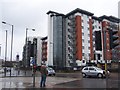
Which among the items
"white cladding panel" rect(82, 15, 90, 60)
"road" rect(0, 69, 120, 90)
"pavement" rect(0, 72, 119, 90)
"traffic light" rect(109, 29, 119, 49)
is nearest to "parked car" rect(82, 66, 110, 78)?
"road" rect(0, 69, 120, 90)

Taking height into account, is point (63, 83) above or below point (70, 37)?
below

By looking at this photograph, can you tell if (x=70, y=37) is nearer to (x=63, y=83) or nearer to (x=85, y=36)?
(x=85, y=36)

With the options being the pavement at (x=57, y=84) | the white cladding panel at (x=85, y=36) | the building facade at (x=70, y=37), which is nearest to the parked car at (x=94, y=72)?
the pavement at (x=57, y=84)

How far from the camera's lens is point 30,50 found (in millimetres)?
19656

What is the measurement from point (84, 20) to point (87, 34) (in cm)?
573

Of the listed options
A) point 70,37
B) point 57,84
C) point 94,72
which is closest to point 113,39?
point 57,84

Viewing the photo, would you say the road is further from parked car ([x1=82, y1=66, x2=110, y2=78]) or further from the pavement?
parked car ([x1=82, y1=66, x2=110, y2=78])

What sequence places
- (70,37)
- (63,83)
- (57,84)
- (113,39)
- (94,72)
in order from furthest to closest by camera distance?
(70,37) < (94,72) < (63,83) < (57,84) < (113,39)

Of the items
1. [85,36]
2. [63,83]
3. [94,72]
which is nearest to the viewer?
[63,83]

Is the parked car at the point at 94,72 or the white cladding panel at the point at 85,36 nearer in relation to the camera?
the parked car at the point at 94,72

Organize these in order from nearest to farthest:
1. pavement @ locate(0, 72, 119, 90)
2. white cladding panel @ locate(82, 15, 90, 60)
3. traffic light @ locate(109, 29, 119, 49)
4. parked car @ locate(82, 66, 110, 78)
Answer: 1. traffic light @ locate(109, 29, 119, 49)
2. pavement @ locate(0, 72, 119, 90)
3. parked car @ locate(82, 66, 110, 78)
4. white cladding panel @ locate(82, 15, 90, 60)

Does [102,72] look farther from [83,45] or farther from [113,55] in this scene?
[113,55]

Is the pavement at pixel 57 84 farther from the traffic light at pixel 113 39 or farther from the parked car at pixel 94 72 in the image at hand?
the parked car at pixel 94 72

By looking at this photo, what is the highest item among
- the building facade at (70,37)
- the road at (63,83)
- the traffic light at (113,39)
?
the building facade at (70,37)
